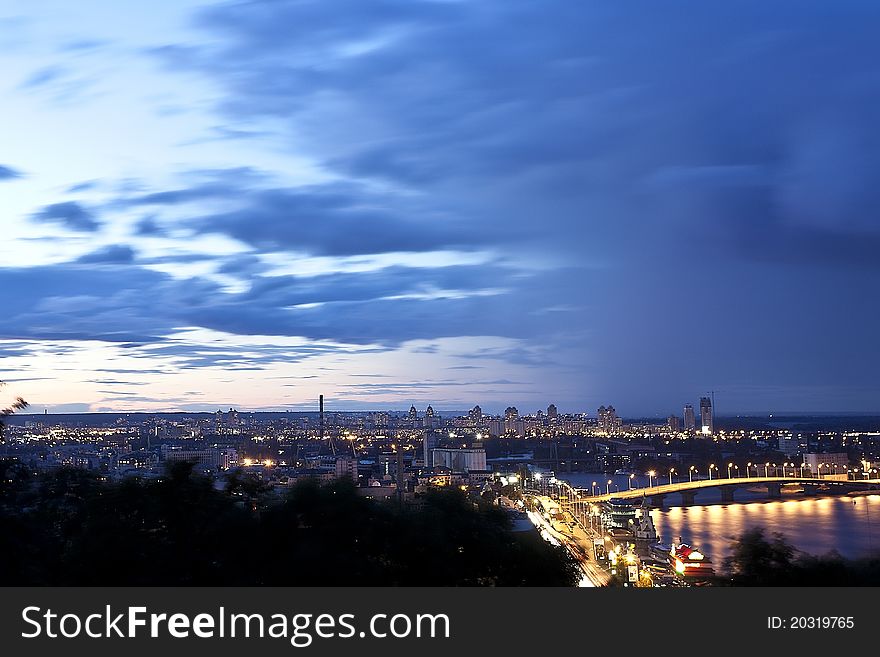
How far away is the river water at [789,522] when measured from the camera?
19062 mm

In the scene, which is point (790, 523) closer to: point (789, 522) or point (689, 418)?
point (789, 522)

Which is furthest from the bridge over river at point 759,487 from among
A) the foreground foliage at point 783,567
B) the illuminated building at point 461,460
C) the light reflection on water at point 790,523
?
the foreground foliage at point 783,567

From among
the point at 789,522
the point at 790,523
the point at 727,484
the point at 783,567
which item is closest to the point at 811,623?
the point at 783,567

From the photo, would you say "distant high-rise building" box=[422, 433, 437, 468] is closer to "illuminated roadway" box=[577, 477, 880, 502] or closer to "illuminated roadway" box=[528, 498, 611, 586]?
"illuminated roadway" box=[577, 477, 880, 502]

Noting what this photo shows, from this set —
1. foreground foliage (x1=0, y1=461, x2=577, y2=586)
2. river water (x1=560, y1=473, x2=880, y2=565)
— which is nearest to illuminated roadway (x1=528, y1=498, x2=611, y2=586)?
river water (x1=560, y1=473, x2=880, y2=565)

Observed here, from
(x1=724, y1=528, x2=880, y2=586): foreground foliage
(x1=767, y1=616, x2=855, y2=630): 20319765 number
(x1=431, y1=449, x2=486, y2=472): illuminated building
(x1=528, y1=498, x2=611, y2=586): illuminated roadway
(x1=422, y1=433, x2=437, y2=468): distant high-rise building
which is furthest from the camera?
(x1=422, y1=433, x2=437, y2=468): distant high-rise building

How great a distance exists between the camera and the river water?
750 inches

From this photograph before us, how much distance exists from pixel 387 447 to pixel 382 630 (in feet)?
174

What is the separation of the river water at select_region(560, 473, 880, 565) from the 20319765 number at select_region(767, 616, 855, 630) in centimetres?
1217

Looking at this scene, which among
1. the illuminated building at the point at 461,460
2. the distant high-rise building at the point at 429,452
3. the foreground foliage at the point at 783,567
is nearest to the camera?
the foreground foliage at the point at 783,567

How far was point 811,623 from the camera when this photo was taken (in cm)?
420

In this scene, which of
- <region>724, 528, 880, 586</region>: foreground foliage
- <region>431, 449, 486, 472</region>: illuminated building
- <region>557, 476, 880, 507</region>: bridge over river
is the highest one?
<region>724, 528, 880, 586</region>: foreground foliage

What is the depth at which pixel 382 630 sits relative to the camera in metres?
4.06

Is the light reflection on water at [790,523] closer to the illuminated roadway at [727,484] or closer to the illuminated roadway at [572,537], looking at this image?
the illuminated roadway at [727,484]
